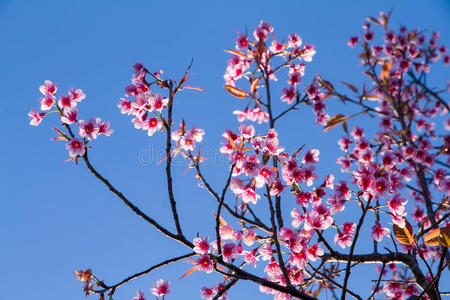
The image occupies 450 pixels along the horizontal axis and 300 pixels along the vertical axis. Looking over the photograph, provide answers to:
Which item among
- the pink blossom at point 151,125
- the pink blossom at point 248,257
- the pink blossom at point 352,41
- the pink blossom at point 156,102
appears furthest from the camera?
the pink blossom at point 352,41

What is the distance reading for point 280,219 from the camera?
1.71 metres

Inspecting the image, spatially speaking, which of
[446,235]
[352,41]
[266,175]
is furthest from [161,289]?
[352,41]

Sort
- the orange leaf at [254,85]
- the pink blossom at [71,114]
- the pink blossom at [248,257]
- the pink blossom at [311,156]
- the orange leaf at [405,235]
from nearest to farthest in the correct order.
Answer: the orange leaf at [405,235] → the pink blossom at [71,114] → the pink blossom at [248,257] → the pink blossom at [311,156] → the orange leaf at [254,85]

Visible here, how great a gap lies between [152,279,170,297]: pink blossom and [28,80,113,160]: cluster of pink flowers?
2.40 feet

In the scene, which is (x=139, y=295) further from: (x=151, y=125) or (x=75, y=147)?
(x=151, y=125)

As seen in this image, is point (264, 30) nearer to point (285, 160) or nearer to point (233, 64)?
point (233, 64)

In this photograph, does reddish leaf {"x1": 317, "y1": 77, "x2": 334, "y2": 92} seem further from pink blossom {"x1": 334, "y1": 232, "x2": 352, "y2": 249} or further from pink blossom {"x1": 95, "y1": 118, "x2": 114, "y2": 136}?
pink blossom {"x1": 95, "y1": 118, "x2": 114, "y2": 136}

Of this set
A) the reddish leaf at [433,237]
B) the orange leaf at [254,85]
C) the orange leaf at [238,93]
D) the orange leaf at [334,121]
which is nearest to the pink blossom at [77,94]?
the orange leaf at [238,93]

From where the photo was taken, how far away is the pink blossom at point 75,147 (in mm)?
1380

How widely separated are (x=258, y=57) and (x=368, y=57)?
2.30 m

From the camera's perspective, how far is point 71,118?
5.12 feet

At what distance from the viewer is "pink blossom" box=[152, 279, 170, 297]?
163cm

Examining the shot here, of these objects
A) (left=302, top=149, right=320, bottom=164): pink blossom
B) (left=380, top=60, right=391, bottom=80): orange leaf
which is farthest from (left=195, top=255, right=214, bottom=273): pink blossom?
(left=380, top=60, right=391, bottom=80): orange leaf

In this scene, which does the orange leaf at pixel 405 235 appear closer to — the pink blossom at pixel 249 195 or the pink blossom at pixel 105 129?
the pink blossom at pixel 249 195
